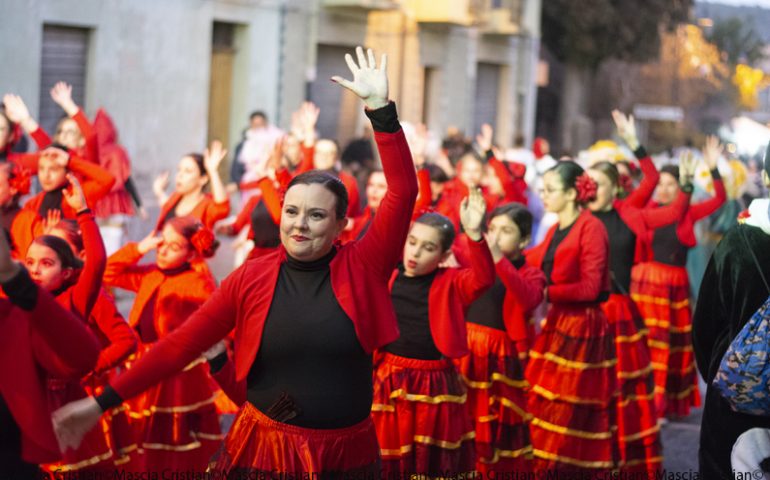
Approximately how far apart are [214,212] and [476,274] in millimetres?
3710

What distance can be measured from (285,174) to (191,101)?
11.6 m

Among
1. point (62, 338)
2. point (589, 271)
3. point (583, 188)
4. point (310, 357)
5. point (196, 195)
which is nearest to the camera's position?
point (62, 338)

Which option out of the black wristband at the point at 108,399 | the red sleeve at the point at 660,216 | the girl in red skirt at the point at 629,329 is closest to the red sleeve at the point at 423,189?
the girl in red skirt at the point at 629,329

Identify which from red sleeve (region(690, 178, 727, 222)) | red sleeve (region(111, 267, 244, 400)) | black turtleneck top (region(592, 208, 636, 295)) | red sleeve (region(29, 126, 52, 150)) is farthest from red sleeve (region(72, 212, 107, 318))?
red sleeve (region(690, 178, 727, 222))

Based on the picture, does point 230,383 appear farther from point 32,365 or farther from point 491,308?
point 491,308

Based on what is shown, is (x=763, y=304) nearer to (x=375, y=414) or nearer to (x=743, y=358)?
(x=743, y=358)

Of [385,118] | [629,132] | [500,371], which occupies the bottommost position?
[500,371]

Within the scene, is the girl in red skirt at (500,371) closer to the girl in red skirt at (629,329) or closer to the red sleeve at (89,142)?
the girl in red skirt at (629,329)

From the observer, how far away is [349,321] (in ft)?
17.6

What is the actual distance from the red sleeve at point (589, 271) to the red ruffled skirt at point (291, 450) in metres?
3.20

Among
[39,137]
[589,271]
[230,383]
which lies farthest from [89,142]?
[230,383]

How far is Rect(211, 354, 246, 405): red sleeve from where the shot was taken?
5859 mm

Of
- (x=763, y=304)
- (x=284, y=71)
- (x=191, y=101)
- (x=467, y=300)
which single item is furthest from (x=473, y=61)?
(x=763, y=304)

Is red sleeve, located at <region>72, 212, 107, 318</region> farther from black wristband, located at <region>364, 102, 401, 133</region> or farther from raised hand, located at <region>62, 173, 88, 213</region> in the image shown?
black wristband, located at <region>364, 102, 401, 133</region>
